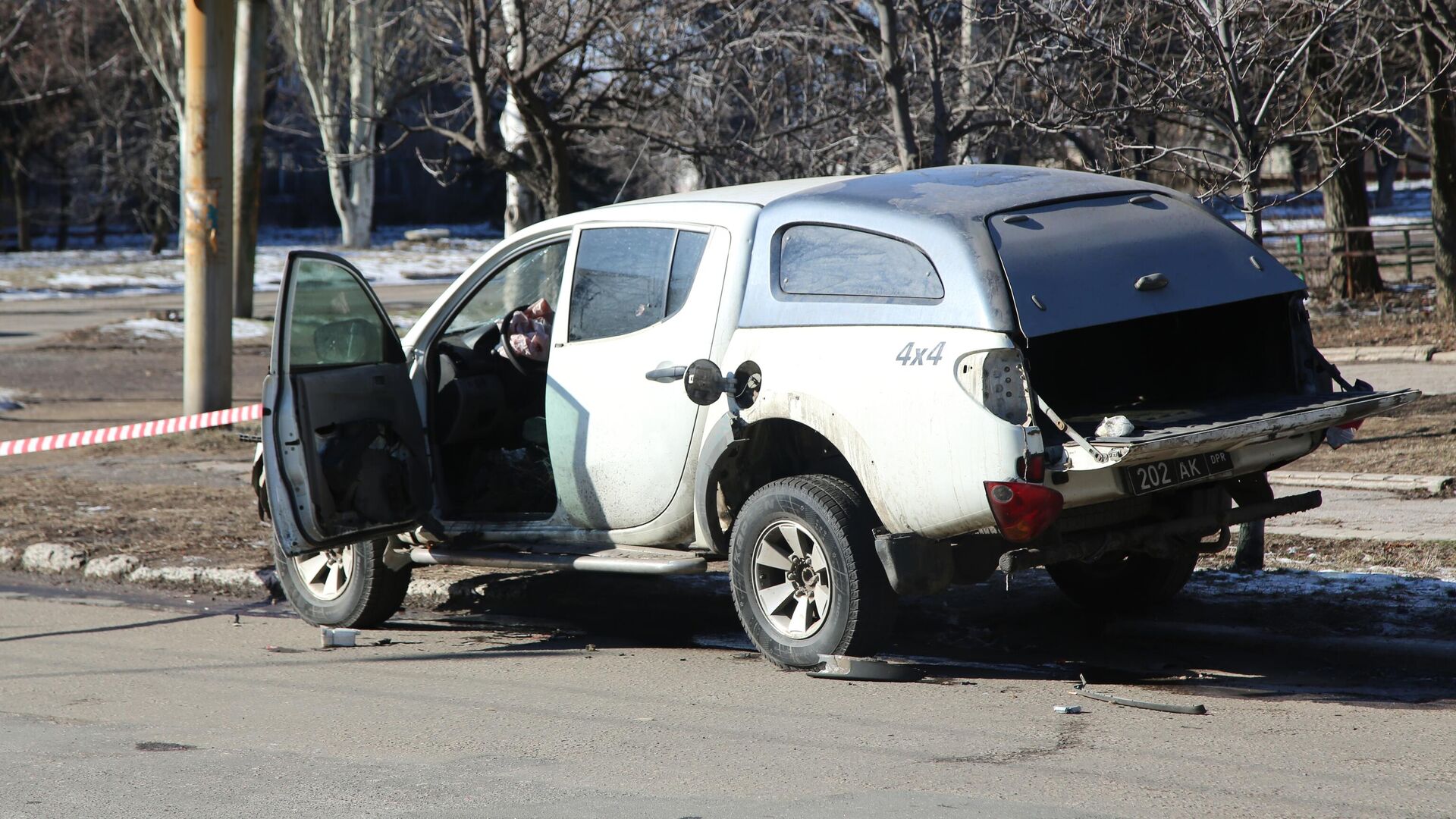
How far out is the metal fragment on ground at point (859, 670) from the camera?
5.48 metres

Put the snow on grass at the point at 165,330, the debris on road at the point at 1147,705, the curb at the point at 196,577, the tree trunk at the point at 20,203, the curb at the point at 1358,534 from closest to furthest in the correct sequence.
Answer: the debris on road at the point at 1147,705
the curb at the point at 1358,534
the curb at the point at 196,577
the snow on grass at the point at 165,330
the tree trunk at the point at 20,203

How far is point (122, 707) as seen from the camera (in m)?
5.45

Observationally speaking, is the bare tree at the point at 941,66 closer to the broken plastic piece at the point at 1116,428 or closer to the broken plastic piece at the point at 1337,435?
the broken plastic piece at the point at 1337,435

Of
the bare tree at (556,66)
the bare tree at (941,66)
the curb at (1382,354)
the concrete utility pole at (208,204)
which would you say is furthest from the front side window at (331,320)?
the curb at (1382,354)

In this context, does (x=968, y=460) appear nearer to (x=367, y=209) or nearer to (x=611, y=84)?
(x=611, y=84)

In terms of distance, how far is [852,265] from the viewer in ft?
18.4

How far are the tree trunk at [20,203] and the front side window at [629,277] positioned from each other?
42144mm

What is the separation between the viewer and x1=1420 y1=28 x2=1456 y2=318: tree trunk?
642 inches

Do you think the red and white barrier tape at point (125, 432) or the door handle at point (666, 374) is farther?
the red and white barrier tape at point (125, 432)

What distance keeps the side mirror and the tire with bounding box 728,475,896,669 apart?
1.34ft

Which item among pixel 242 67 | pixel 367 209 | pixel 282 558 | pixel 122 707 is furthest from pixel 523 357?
pixel 367 209

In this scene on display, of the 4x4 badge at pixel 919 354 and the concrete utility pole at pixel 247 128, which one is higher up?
the concrete utility pole at pixel 247 128

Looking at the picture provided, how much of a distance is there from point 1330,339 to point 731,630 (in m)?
11.3

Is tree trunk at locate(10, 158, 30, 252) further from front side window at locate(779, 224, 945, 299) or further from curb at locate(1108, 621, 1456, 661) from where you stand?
curb at locate(1108, 621, 1456, 661)
